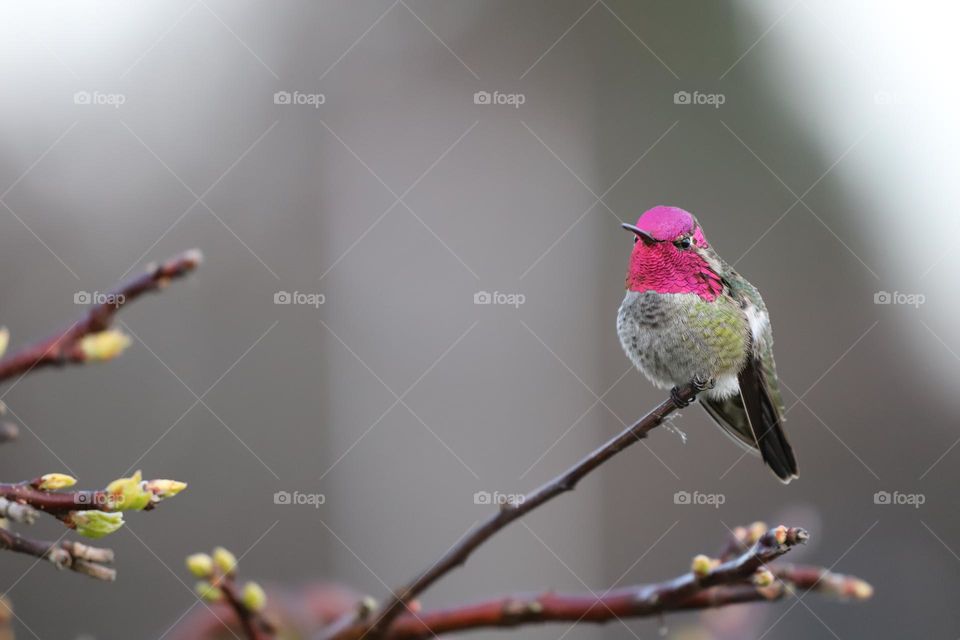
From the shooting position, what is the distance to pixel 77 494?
2.52 ft

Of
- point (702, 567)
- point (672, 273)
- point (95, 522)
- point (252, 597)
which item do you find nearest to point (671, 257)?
point (672, 273)

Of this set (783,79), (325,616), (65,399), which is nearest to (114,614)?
(65,399)

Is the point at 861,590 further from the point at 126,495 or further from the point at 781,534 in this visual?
the point at 126,495

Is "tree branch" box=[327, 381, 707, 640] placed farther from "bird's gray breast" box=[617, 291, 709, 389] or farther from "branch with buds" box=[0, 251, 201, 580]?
"bird's gray breast" box=[617, 291, 709, 389]

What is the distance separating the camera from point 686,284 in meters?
1.44

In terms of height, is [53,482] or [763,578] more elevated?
[53,482]

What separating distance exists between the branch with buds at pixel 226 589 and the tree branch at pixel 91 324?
10.6 inches

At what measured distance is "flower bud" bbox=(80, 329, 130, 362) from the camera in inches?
29.9

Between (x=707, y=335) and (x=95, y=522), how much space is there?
1.06 meters

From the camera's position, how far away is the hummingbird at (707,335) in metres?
1.43

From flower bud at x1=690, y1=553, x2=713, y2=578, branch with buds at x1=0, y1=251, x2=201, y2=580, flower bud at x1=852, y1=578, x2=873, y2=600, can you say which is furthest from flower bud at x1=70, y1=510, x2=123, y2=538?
flower bud at x1=852, y1=578, x2=873, y2=600

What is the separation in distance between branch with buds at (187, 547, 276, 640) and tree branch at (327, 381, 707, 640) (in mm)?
94

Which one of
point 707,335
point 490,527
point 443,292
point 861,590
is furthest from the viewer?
point 443,292

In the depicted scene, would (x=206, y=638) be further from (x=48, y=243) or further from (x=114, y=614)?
(x=48, y=243)
